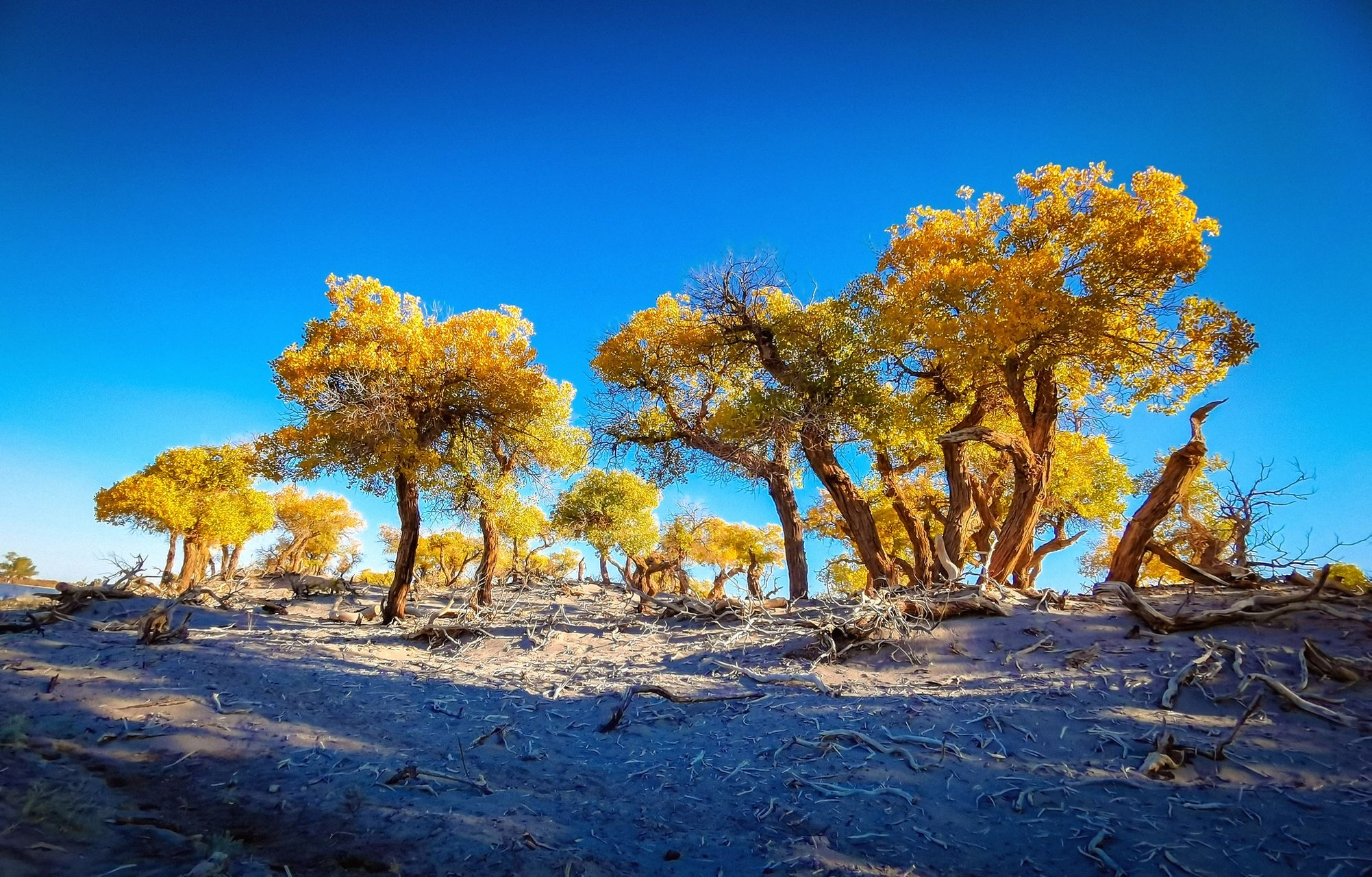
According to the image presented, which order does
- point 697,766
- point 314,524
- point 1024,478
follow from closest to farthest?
1. point 697,766
2. point 1024,478
3. point 314,524

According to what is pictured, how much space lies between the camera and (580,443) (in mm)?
17984

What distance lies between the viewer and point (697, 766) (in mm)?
4637

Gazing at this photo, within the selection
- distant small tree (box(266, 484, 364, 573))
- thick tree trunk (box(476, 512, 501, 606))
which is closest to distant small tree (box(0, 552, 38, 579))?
→ distant small tree (box(266, 484, 364, 573))

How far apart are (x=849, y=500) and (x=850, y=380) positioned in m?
2.79

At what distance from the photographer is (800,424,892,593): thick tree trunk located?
506 inches

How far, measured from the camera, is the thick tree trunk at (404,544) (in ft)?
42.5

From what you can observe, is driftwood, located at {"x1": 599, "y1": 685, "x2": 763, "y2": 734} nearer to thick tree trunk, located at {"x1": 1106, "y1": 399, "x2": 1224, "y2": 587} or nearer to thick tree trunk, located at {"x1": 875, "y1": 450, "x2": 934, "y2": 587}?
thick tree trunk, located at {"x1": 1106, "y1": 399, "x2": 1224, "y2": 587}

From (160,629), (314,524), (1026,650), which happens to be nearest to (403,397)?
(160,629)

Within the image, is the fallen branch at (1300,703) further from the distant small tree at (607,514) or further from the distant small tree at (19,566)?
the distant small tree at (19,566)

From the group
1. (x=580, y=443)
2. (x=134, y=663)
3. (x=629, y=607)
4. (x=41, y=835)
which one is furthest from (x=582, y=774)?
(x=580, y=443)

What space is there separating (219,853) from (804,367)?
12777mm

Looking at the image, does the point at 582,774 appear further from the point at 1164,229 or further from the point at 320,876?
the point at 1164,229

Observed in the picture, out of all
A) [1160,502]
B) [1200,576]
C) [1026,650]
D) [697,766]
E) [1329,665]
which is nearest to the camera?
[697,766]

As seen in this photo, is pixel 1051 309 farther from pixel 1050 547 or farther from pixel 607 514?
pixel 607 514
